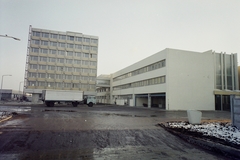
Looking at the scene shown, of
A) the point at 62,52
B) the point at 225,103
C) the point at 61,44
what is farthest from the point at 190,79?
the point at 61,44

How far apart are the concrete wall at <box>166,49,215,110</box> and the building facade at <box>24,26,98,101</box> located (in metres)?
35.6

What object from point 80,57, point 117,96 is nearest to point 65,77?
point 80,57

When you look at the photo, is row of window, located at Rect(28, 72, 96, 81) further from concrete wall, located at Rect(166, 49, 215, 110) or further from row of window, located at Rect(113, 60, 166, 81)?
concrete wall, located at Rect(166, 49, 215, 110)

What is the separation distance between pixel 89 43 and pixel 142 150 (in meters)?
63.6

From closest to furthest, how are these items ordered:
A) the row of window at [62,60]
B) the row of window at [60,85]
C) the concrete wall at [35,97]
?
the concrete wall at [35,97]
the row of window at [60,85]
the row of window at [62,60]

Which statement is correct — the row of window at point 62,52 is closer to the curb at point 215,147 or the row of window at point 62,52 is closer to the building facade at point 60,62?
the building facade at point 60,62

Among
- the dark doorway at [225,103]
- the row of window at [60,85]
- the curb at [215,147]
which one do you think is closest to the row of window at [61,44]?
the row of window at [60,85]

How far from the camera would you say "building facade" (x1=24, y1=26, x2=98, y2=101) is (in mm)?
60781

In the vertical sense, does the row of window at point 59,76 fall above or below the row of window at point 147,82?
above

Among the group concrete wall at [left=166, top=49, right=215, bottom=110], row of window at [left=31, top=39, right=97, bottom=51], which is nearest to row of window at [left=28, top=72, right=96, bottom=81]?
row of window at [left=31, top=39, right=97, bottom=51]

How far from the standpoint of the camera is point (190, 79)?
37.5m

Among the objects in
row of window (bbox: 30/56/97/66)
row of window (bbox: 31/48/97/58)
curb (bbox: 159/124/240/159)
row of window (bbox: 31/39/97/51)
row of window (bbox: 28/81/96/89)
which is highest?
row of window (bbox: 31/39/97/51)

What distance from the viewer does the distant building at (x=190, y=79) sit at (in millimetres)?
36062

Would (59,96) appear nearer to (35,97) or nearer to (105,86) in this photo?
(35,97)
